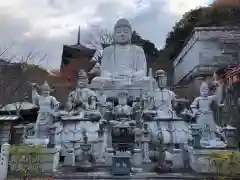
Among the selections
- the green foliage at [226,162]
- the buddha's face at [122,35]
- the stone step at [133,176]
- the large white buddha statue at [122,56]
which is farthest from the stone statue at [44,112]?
the buddha's face at [122,35]

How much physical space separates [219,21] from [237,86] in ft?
43.5

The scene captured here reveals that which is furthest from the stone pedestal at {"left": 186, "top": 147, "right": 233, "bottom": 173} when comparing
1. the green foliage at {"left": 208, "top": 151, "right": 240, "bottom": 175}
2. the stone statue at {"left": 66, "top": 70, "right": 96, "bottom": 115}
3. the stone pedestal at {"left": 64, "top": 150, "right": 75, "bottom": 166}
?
the stone statue at {"left": 66, "top": 70, "right": 96, "bottom": 115}

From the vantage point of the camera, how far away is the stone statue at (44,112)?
39.2 ft

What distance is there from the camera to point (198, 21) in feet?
116

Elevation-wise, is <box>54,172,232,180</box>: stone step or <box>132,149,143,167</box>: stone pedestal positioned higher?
<box>132,149,143,167</box>: stone pedestal

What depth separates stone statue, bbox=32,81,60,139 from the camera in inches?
470

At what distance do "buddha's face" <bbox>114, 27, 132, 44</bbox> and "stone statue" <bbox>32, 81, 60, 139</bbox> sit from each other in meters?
6.30

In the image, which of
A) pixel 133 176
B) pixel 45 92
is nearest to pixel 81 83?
pixel 45 92

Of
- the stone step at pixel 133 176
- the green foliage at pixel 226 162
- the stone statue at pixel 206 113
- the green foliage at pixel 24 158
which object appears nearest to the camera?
the stone step at pixel 133 176

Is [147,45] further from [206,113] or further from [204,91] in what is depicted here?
[206,113]

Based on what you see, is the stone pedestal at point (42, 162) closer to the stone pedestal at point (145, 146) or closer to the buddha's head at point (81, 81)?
the stone pedestal at point (145, 146)

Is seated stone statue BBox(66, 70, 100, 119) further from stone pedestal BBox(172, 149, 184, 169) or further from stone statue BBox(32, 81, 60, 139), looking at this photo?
stone pedestal BBox(172, 149, 184, 169)

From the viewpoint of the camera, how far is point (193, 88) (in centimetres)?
2616

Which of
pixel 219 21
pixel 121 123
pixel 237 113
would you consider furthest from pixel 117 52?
pixel 219 21
